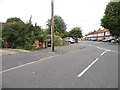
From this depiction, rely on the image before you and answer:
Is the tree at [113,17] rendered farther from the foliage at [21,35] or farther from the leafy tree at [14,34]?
the leafy tree at [14,34]

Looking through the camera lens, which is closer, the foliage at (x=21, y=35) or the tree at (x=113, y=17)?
the foliage at (x=21, y=35)

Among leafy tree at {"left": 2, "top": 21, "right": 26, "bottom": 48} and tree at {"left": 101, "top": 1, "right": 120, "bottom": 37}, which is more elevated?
tree at {"left": 101, "top": 1, "right": 120, "bottom": 37}

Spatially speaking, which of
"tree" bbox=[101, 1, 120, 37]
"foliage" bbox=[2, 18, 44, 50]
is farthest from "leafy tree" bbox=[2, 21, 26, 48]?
"tree" bbox=[101, 1, 120, 37]

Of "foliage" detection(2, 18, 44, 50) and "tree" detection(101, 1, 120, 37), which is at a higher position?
"tree" detection(101, 1, 120, 37)

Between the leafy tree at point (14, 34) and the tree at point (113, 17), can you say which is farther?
the tree at point (113, 17)

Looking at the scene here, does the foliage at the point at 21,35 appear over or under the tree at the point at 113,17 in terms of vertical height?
under

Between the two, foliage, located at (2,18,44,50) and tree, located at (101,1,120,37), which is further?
tree, located at (101,1,120,37)

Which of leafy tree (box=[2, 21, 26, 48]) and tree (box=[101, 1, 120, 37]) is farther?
tree (box=[101, 1, 120, 37])

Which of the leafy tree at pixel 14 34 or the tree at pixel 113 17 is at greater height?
the tree at pixel 113 17

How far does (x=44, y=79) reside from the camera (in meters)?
4.83

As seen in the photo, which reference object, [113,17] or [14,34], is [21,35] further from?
[113,17]

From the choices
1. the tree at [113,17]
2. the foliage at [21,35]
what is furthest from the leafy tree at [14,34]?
the tree at [113,17]

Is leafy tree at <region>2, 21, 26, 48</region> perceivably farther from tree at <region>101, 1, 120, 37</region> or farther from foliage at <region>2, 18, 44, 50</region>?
tree at <region>101, 1, 120, 37</region>

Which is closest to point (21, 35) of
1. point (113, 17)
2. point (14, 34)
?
point (14, 34)
